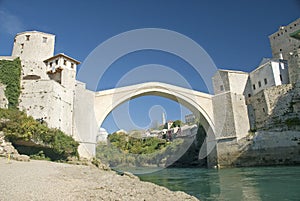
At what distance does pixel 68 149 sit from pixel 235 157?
594 inches

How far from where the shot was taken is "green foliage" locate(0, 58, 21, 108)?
1459 centimetres

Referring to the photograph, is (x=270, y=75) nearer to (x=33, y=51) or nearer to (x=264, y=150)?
(x=264, y=150)

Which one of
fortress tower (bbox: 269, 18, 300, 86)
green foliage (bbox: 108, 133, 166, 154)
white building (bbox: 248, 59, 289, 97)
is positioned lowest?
green foliage (bbox: 108, 133, 166, 154)

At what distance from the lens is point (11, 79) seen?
15.2 metres

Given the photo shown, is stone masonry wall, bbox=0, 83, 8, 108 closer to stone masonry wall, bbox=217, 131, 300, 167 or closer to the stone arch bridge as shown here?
the stone arch bridge

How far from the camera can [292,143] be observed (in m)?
18.8

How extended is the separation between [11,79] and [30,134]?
5333 millimetres

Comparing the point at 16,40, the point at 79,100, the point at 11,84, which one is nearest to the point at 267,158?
the point at 79,100

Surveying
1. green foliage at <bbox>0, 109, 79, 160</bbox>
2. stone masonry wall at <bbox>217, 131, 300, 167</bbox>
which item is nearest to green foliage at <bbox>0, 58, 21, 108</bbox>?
green foliage at <bbox>0, 109, 79, 160</bbox>

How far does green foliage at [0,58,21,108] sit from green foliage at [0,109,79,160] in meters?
2.00

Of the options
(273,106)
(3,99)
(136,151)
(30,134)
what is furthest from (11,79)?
(136,151)

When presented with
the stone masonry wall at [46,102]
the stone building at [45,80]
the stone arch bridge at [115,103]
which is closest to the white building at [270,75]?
the stone arch bridge at [115,103]

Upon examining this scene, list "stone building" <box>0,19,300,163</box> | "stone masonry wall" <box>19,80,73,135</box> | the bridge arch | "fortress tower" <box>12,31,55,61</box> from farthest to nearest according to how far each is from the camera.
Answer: the bridge arch, "fortress tower" <box>12,31,55,61</box>, "stone building" <box>0,19,300,163</box>, "stone masonry wall" <box>19,80,73,135</box>

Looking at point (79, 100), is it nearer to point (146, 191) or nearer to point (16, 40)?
point (16, 40)
